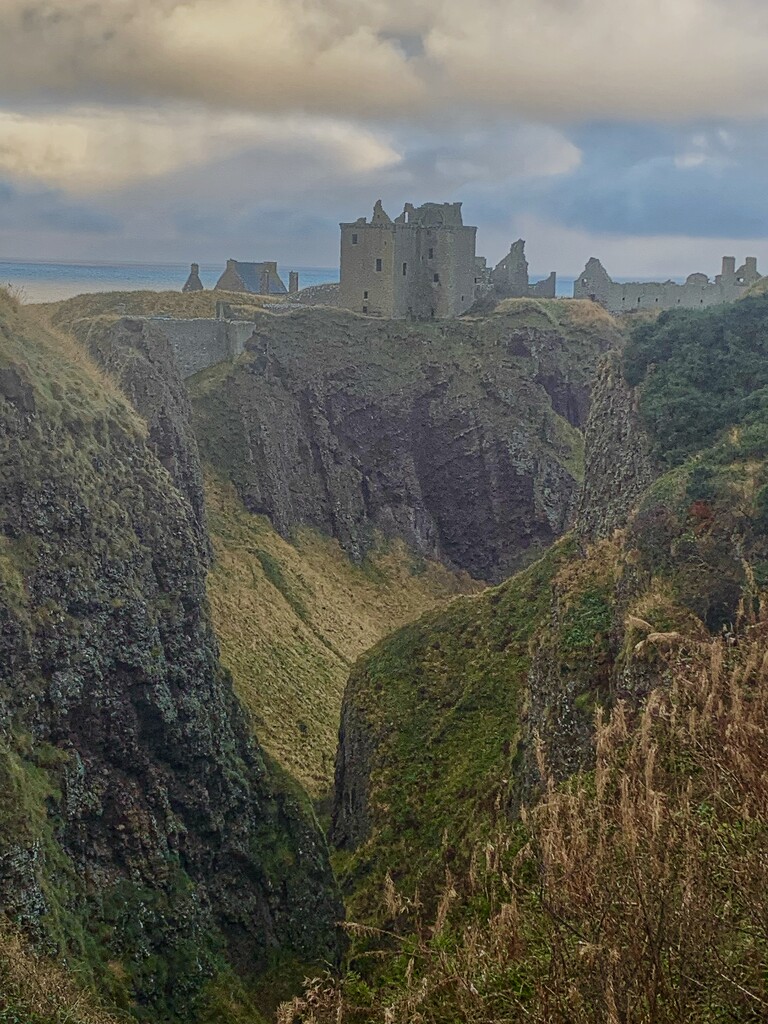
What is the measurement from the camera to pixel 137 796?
24453 mm

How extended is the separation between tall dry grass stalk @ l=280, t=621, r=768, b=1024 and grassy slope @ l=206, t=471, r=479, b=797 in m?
24.0

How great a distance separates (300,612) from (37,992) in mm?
32641

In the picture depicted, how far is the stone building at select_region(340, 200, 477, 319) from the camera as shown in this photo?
70562mm

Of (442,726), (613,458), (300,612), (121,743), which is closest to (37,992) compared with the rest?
(121,743)

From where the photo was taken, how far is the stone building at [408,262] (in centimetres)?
7056

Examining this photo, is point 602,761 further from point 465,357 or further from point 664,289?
point 664,289

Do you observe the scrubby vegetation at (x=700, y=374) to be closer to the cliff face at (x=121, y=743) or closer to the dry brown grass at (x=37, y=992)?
the cliff face at (x=121, y=743)

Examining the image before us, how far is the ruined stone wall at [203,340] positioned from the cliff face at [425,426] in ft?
2.47

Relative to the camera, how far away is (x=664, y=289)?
260 feet

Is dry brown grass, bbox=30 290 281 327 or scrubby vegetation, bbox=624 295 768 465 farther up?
dry brown grass, bbox=30 290 281 327

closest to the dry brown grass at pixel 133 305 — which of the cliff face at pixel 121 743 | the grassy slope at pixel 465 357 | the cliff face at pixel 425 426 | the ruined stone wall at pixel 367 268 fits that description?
the cliff face at pixel 425 426

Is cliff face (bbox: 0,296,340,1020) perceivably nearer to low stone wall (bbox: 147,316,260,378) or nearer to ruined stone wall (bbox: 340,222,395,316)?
low stone wall (bbox: 147,316,260,378)

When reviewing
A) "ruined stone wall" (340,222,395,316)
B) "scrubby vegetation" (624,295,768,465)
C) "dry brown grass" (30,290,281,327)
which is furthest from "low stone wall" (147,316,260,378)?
"scrubby vegetation" (624,295,768,465)

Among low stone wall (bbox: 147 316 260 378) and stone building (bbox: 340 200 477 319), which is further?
stone building (bbox: 340 200 477 319)
